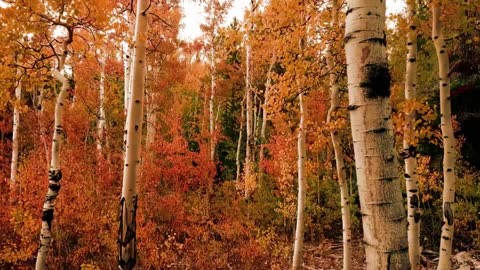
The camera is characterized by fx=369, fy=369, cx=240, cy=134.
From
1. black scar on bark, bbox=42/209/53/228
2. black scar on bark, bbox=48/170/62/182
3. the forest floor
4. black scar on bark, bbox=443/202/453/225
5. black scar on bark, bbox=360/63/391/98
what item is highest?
black scar on bark, bbox=360/63/391/98

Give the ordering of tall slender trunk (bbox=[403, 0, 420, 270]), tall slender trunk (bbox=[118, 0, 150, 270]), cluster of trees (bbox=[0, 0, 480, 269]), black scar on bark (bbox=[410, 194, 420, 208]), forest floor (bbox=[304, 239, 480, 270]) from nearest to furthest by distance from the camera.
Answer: cluster of trees (bbox=[0, 0, 480, 269])
tall slender trunk (bbox=[118, 0, 150, 270])
tall slender trunk (bbox=[403, 0, 420, 270])
black scar on bark (bbox=[410, 194, 420, 208])
forest floor (bbox=[304, 239, 480, 270])

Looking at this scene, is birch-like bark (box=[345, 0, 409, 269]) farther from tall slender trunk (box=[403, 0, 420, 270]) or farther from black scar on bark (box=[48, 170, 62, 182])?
black scar on bark (box=[48, 170, 62, 182])

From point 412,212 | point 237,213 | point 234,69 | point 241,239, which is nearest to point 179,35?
point 234,69

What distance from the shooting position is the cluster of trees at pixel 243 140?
184cm

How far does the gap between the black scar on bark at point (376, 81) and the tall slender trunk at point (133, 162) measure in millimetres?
3651

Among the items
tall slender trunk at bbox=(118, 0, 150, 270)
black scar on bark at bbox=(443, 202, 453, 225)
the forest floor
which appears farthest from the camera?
the forest floor

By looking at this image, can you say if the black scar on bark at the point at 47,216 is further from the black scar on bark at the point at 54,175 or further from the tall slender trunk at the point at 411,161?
the tall slender trunk at the point at 411,161

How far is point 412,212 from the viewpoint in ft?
18.7

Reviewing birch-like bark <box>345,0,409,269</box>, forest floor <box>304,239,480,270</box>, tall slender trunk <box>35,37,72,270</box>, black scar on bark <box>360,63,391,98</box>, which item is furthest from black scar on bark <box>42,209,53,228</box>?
forest floor <box>304,239,480,270</box>

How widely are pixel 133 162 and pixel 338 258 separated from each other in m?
9.58

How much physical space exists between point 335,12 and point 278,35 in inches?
50.4

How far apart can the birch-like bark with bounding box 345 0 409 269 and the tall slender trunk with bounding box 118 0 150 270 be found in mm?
3572

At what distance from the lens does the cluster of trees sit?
1844 millimetres

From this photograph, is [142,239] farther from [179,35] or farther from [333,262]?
[179,35]
